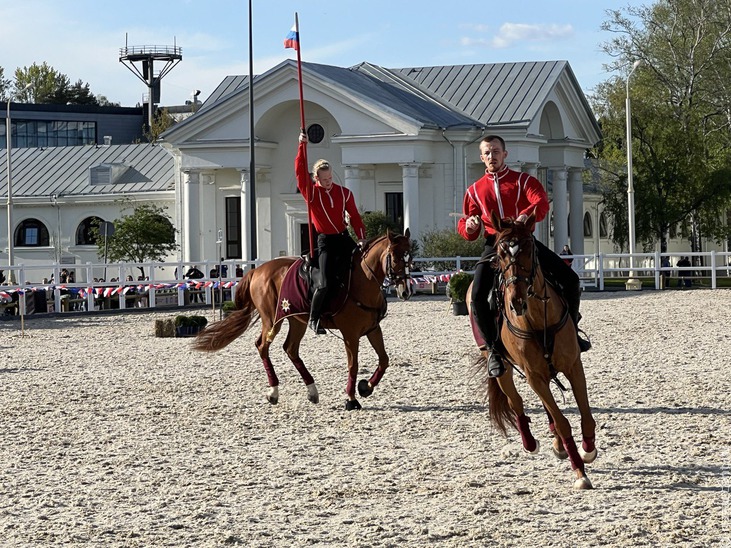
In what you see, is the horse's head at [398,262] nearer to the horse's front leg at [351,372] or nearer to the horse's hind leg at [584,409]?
the horse's front leg at [351,372]

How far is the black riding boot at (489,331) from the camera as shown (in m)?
9.85

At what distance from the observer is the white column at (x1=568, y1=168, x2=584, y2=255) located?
57.0 m

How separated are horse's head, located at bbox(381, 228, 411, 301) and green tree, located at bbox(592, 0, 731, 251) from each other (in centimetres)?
4319

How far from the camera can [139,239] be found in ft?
174

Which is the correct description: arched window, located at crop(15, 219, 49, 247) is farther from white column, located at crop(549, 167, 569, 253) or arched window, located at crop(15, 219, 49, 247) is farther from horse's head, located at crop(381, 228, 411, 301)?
horse's head, located at crop(381, 228, 411, 301)

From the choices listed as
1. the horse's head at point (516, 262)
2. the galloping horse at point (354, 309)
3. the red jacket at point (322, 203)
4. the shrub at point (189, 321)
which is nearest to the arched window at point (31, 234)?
the shrub at point (189, 321)

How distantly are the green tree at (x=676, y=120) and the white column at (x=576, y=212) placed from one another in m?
1.37

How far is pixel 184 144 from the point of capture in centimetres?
5269

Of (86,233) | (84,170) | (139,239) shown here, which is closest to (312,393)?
(139,239)

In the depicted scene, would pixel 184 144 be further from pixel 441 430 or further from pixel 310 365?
pixel 441 430

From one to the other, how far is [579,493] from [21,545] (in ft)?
11.5

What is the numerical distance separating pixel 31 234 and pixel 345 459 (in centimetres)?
5419

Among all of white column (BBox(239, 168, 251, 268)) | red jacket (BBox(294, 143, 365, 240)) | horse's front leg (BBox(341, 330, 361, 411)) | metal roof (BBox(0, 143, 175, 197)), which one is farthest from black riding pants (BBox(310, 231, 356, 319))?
metal roof (BBox(0, 143, 175, 197))

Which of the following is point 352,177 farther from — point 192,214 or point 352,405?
point 352,405
